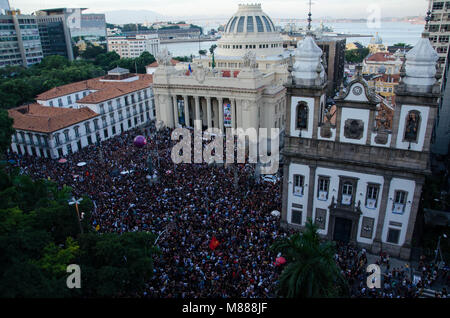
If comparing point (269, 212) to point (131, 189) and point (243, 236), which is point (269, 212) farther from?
point (131, 189)

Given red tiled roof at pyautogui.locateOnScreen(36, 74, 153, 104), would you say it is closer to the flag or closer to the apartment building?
the apartment building

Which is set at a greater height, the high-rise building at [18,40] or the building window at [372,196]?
the high-rise building at [18,40]

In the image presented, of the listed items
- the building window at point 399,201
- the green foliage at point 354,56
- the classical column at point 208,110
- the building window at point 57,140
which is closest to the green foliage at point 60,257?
the building window at point 399,201

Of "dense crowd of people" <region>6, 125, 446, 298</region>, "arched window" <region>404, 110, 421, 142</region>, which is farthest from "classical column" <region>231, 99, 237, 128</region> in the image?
"arched window" <region>404, 110, 421, 142</region>

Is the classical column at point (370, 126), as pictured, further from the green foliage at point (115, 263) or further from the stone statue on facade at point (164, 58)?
the stone statue on facade at point (164, 58)

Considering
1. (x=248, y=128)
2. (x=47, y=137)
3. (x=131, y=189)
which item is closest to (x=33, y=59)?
(x=47, y=137)

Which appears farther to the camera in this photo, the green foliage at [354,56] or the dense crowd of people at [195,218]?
the green foliage at [354,56]
